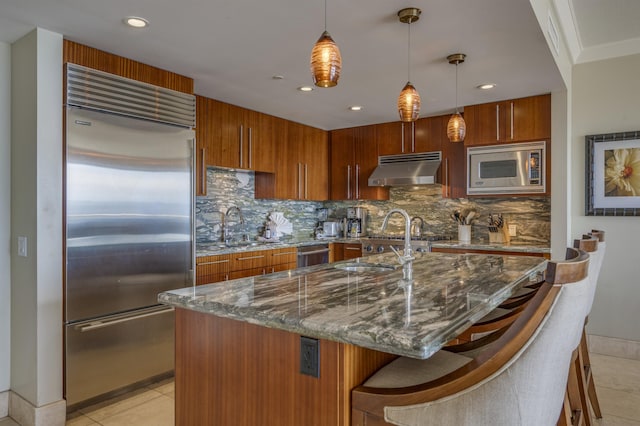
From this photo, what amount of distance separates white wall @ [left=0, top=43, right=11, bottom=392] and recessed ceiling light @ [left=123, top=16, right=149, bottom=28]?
96cm

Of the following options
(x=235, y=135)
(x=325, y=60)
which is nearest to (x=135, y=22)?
(x=325, y=60)

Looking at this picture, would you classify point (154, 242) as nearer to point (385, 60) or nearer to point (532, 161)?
point (385, 60)

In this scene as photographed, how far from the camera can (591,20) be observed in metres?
3.21

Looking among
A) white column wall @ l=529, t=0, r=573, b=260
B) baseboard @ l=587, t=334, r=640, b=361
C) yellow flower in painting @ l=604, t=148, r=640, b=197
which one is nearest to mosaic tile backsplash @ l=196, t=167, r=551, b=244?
white column wall @ l=529, t=0, r=573, b=260

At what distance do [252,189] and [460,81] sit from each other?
258 centimetres

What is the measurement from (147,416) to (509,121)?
3934 millimetres

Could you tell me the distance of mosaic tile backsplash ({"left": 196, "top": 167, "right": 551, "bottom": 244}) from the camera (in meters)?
4.27

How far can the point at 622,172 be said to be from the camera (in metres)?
3.52

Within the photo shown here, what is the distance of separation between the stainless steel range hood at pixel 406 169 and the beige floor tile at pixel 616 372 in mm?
2237

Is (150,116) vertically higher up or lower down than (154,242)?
higher up

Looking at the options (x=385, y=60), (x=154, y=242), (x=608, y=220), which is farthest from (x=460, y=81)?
(x=154, y=242)

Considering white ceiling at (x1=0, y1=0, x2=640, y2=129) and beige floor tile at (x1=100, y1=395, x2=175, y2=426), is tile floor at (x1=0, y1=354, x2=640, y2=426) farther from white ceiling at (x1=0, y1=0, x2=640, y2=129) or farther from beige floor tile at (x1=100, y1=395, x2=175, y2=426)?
white ceiling at (x1=0, y1=0, x2=640, y2=129)

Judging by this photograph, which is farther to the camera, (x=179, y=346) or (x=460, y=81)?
(x=460, y=81)

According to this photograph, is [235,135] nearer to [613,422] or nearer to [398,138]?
[398,138]
